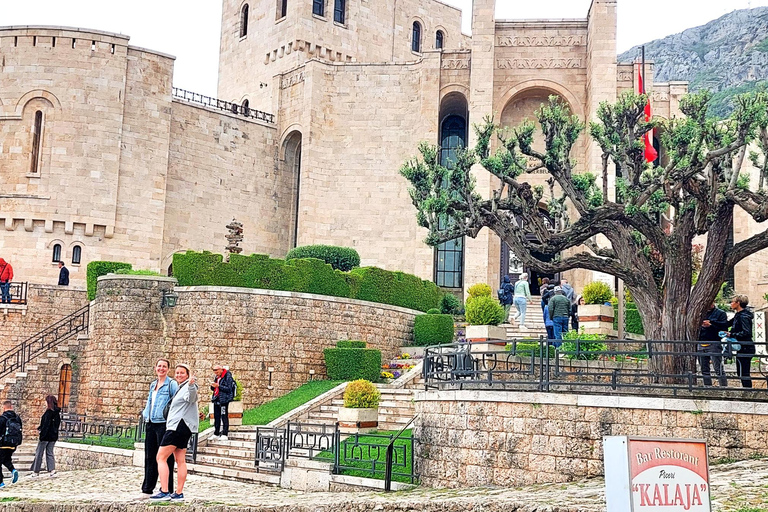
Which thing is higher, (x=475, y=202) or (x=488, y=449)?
(x=475, y=202)

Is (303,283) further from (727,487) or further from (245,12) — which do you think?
(245,12)

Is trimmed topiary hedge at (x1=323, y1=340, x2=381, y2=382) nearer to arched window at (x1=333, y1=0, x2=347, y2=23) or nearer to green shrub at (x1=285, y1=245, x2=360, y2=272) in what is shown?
green shrub at (x1=285, y1=245, x2=360, y2=272)

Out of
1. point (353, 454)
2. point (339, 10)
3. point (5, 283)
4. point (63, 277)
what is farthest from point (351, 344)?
point (339, 10)

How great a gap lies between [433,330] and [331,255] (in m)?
5.02

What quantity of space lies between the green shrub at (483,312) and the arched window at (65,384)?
12268mm

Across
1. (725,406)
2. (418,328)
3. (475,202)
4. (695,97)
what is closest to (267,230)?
(418,328)

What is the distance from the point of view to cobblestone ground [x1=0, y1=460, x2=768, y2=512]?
9.88 metres

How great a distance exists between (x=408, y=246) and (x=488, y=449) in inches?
841

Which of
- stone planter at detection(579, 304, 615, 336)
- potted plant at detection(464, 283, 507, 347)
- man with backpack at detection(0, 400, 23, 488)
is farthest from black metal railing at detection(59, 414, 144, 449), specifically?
stone planter at detection(579, 304, 615, 336)

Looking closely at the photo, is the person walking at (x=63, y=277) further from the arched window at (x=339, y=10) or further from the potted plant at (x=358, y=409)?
the arched window at (x=339, y=10)

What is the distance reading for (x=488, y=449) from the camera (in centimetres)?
1305

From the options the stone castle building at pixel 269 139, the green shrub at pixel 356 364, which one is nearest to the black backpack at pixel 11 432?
the green shrub at pixel 356 364

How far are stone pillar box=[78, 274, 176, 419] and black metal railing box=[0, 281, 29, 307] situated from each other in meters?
4.70

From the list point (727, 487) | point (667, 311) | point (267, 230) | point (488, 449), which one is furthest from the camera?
point (267, 230)
